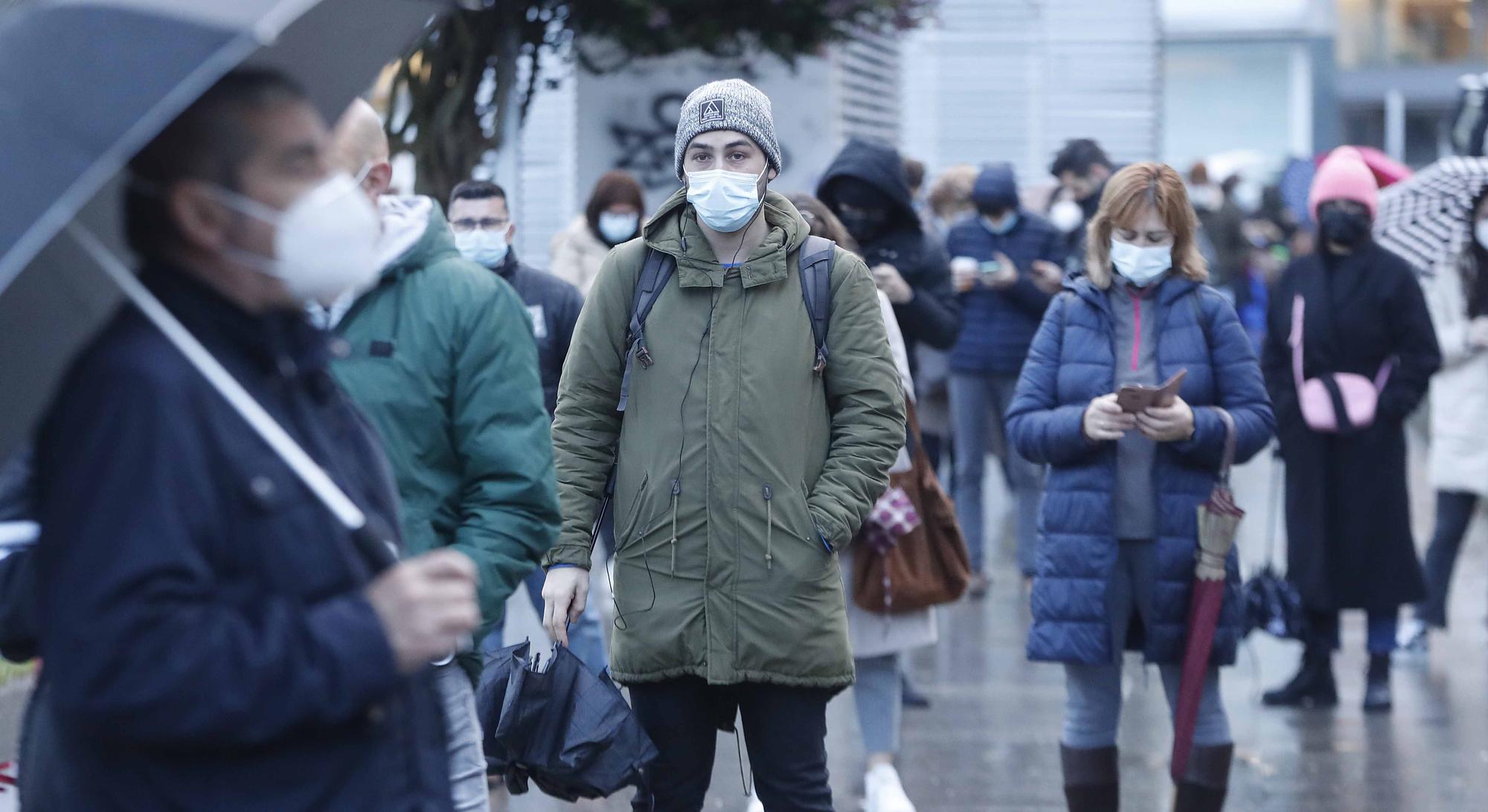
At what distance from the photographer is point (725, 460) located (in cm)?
421

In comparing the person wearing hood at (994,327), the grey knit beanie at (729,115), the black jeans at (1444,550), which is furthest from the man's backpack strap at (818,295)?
the person wearing hood at (994,327)

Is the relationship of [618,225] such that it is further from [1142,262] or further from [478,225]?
[1142,262]

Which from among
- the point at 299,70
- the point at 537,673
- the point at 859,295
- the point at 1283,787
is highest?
the point at 299,70

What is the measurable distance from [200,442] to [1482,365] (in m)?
7.57

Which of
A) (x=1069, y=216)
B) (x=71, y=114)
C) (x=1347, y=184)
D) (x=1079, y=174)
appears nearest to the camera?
(x=71, y=114)

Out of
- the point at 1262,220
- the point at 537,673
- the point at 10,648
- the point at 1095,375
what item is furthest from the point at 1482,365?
the point at 1262,220

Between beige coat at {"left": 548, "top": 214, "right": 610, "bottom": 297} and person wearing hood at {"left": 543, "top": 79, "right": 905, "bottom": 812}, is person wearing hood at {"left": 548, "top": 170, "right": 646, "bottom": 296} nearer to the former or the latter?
beige coat at {"left": 548, "top": 214, "right": 610, "bottom": 297}

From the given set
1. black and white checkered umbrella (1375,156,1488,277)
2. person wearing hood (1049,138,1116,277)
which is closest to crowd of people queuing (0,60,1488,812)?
black and white checkered umbrella (1375,156,1488,277)

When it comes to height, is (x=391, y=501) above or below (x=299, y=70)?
below

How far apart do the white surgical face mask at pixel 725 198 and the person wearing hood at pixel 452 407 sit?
2.94 feet

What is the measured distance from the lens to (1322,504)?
Answer: 7.68m

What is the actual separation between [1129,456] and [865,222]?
2229mm

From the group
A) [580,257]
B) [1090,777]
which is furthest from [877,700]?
[580,257]

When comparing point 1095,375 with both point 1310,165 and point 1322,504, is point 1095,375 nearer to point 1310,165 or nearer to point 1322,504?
point 1322,504
